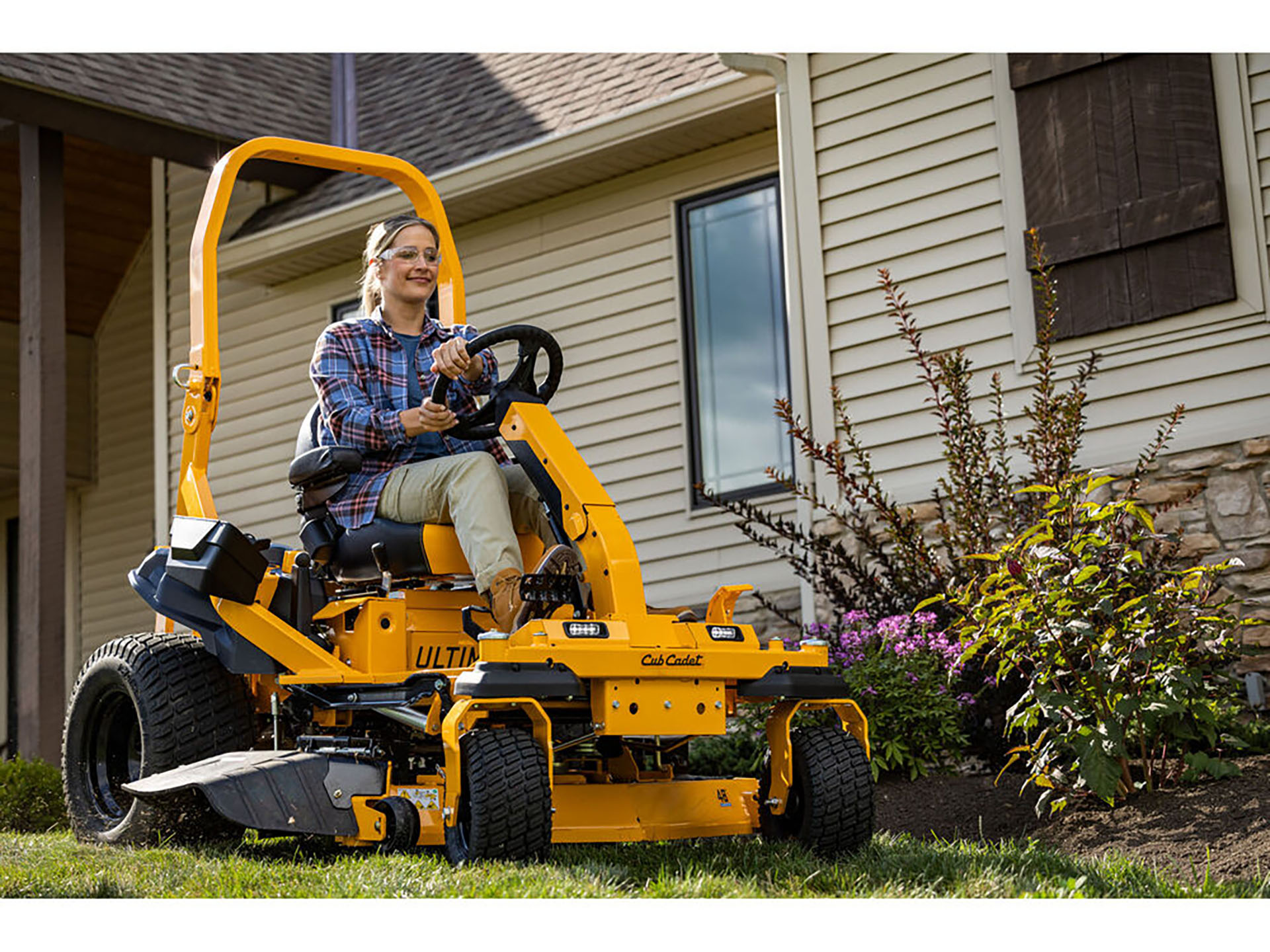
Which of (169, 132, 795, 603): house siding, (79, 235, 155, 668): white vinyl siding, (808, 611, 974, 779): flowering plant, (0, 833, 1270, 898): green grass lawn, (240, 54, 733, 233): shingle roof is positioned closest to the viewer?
(0, 833, 1270, 898): green grass lawn

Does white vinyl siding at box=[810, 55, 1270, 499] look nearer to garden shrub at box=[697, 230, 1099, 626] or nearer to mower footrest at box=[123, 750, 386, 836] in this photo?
garden shrub at box=[697, 230, 1099, 626]

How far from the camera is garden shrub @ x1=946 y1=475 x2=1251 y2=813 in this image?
459cm

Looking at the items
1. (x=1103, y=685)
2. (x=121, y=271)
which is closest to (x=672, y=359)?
(x=1103, y=685)

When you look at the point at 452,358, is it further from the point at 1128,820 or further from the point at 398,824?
the point at 1128,820

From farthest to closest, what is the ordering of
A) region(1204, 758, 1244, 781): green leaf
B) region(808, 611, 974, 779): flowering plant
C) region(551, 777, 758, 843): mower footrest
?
1. region(808, 611, 974, 779): flowering plant
2. region(1204, 758, 1244, 781): green leaf
3. region(551, 777, 758, 843): mower footrest

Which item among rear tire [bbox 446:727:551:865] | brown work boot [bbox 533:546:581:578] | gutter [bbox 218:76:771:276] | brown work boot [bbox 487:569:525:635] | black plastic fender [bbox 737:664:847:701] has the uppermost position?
gutter [bbox 218:76:771:276]

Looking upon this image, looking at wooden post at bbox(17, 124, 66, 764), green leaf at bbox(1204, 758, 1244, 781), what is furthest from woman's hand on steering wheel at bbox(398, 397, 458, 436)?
wooden post at bbox(17, 124, 66, 764)

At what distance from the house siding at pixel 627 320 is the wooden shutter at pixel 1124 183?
5.94 ft

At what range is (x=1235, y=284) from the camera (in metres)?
6.19

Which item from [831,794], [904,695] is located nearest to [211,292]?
[831,794]

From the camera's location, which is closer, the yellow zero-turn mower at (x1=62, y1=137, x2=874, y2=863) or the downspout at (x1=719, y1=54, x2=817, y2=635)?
the yellow zero-turn mower at (x1=62, y1=137, x2=874, y2=863)

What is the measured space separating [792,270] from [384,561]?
11.7ft

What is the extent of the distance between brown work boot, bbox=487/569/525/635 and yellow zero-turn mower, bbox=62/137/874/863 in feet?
0.14

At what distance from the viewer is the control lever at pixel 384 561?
431cm
